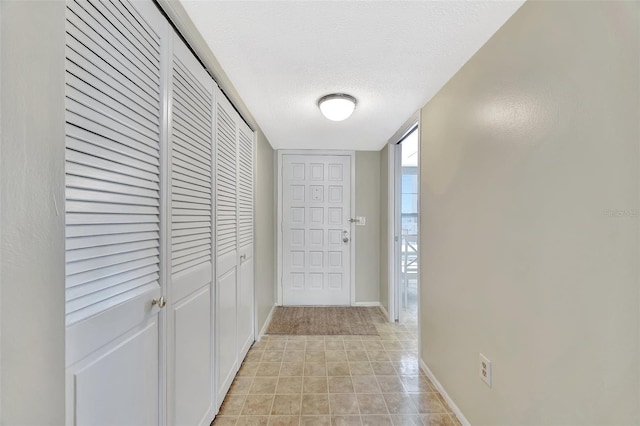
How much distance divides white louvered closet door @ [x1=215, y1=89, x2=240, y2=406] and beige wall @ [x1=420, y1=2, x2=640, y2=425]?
145 centimetres

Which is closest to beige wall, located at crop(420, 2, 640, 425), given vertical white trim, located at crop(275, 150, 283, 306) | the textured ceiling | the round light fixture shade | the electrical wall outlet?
the electrical wall outlet

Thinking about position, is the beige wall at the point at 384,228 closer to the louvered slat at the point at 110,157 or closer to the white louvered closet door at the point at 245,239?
the white louvered closet door at the point at 245,239

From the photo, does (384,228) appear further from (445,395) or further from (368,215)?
(445,395)

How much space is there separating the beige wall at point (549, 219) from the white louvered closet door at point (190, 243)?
4.76ft

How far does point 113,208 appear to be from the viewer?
0.82m

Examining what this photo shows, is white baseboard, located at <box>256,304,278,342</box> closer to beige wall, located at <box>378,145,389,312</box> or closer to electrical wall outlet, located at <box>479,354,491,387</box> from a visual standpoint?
beige wall, located at <box>378,145,389,312</box>

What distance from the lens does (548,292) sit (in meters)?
1.03

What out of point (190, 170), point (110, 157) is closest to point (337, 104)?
point (190, 170)

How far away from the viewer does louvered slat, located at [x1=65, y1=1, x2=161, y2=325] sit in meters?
0.69

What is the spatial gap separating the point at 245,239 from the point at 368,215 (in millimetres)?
1896

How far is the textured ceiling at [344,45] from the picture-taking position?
3.83 ft

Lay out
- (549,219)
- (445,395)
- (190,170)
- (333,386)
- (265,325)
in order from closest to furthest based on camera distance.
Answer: (549,219)
(190,170)
(445,395)
(333,386)
(265,325)

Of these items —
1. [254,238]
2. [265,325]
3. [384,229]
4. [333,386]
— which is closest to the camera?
[333,386]

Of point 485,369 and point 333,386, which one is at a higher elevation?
point 485,369
